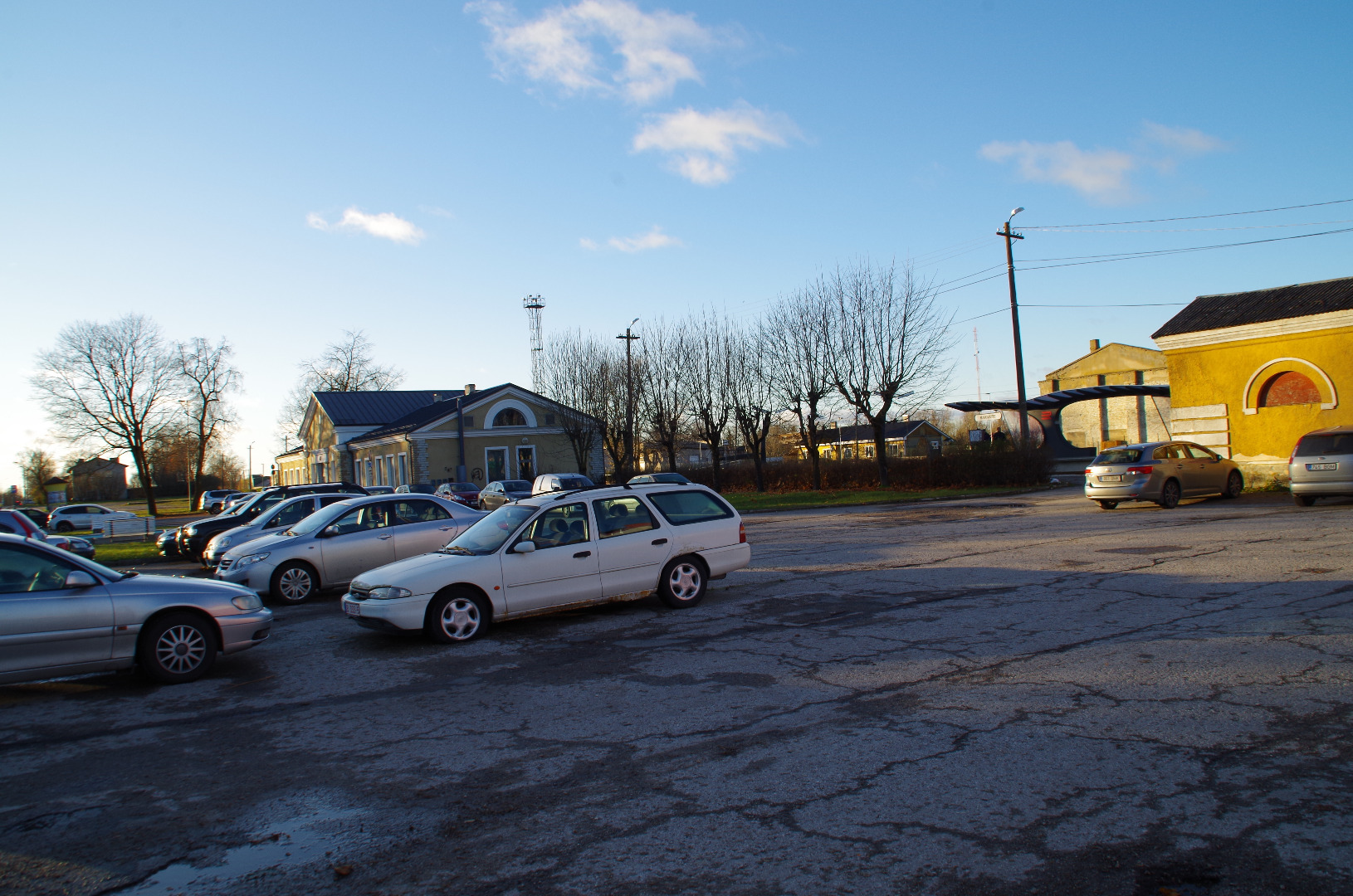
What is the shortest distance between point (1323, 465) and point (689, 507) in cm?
1456

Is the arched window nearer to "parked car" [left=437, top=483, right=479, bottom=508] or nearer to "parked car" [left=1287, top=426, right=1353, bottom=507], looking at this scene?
"parked car" [left=1287, top=426, right=1353, bottom=507]

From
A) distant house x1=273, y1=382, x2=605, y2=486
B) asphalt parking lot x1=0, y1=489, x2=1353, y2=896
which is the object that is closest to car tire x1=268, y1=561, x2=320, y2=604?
asphalt parking lot x1=0, y1=489, x2=1353, y2=896

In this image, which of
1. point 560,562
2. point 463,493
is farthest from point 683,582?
point 463,493

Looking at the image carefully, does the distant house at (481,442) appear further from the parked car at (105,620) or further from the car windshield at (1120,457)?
the parked car at (105,620)

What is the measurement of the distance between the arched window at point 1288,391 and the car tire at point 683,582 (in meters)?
21.5

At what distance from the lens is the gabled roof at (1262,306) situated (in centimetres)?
2262

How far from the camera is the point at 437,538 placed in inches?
511

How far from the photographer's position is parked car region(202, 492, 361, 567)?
15422mm

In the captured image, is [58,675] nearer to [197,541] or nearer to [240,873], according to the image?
[240,873]

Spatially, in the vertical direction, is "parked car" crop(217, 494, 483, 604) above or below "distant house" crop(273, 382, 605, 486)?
below

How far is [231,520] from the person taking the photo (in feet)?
64.8

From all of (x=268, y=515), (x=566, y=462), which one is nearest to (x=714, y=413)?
(x=566, y=462)

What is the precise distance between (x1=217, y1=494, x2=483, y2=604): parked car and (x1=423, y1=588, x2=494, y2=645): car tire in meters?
3.93

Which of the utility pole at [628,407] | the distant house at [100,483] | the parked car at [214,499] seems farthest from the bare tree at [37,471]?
the utility pole at [628,407]
